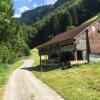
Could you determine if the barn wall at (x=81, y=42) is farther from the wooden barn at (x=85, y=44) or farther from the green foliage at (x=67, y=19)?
the green foliage at (x=67, y=19)

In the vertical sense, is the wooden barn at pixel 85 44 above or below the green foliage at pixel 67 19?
below

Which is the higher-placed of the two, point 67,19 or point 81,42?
point 67,19

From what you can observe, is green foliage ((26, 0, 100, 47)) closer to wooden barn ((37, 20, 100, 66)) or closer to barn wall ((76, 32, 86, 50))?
wooden barn ((37, 20, 100, 66))

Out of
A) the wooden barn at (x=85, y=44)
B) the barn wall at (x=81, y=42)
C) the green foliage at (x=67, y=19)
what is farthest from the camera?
the green foliage at (x=67, y=19)

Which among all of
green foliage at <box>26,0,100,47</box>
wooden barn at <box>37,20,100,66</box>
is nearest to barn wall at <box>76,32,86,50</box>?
wooden barn at <box>37,20,100,66</box>

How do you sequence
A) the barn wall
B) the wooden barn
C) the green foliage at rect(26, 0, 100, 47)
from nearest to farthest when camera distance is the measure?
the wooden barn < the barn wall < the green foliage at rect(26, 0, 100, 47)

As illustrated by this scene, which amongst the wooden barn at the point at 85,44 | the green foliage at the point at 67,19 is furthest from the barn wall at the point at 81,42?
the green foliage at the point at 67,19

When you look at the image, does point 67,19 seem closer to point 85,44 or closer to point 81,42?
point 85,44

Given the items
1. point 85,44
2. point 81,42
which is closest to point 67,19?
point 85,44

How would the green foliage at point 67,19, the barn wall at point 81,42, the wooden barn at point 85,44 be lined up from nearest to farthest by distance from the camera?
1. the wooden barn at point 85,44
2. the barn wall at point 81,42
3. the green foliage at point 67,19

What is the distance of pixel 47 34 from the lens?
18775 centimetres

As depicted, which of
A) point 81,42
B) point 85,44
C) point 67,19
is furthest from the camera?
point 67,19

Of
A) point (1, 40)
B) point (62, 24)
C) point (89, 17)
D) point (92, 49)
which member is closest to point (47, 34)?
point (62, 24)

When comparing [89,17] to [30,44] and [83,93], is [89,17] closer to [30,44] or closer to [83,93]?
[30,44]
